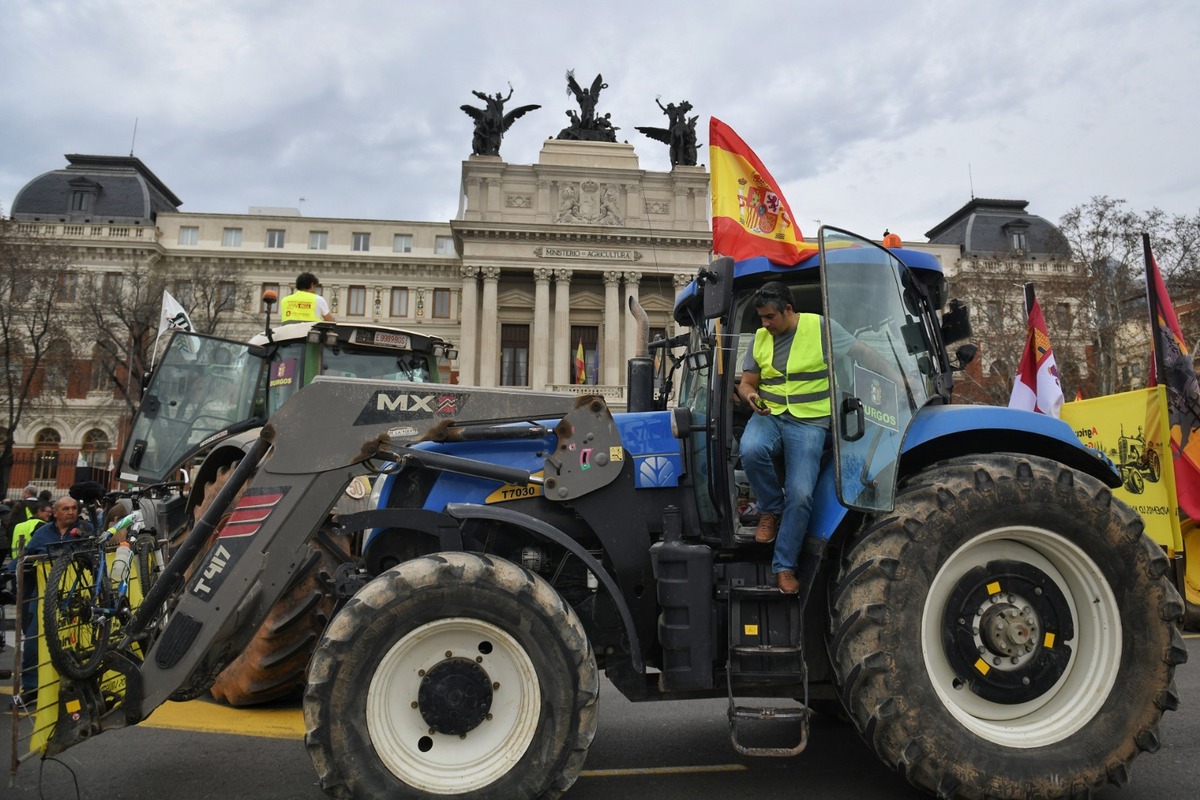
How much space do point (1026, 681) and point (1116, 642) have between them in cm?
49

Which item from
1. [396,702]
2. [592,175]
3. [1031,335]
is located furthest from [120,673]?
[592,175]

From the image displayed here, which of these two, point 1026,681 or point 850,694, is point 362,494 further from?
point 1026,681

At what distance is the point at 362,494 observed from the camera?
5.31 m

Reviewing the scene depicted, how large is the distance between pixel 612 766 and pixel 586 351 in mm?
47849

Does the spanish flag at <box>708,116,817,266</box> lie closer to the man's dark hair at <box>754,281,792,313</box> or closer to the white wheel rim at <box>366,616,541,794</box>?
the man's dark hair at <box>754,281,792,313</box>

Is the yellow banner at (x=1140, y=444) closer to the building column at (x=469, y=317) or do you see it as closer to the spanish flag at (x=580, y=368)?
the spanish flag at (x=580, y=368)

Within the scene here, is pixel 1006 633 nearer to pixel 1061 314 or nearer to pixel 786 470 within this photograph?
pixel 786 470

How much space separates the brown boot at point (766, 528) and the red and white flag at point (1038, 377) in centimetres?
622

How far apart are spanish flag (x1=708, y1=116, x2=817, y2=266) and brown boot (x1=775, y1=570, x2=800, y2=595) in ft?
5.38

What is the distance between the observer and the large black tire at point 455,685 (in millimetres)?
3367

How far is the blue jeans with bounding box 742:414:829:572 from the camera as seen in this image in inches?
149

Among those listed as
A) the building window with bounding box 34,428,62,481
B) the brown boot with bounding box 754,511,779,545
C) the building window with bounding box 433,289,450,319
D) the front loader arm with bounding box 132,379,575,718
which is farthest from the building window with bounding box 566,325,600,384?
the brown boot with bounding box 754,511,779,545

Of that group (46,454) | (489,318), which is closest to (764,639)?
(489,318)

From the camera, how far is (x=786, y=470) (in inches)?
154
